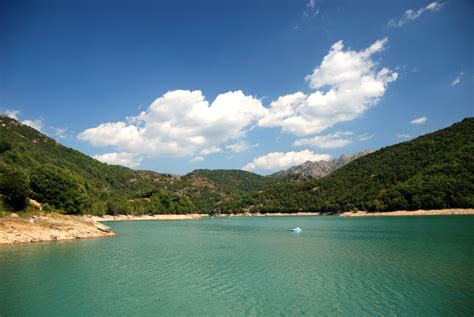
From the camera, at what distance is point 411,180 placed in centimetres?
13312

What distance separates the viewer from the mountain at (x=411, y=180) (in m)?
115

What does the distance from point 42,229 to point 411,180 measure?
5145 inches

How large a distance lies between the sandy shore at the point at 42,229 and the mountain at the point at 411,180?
110 m

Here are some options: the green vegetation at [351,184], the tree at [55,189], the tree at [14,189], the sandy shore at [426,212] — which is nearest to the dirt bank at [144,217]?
the green vegetation at [351,184]

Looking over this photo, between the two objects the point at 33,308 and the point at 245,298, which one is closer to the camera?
the point at 33,308

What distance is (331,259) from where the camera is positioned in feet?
109

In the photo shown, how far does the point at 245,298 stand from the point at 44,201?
55.3 meters

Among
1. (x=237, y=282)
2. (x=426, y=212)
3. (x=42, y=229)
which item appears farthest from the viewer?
(x=426, y=212)

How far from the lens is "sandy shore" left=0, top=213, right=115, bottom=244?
140 feet

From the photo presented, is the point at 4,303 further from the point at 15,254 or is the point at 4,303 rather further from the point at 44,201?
the point at 44,201

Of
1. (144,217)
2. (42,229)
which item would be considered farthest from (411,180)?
(42,229)

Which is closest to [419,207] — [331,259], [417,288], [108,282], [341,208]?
[341,208]

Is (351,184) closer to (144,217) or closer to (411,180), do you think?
(411,180)

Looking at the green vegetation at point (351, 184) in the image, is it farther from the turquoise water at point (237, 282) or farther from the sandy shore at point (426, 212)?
the turquoise water at point (237, 282)
